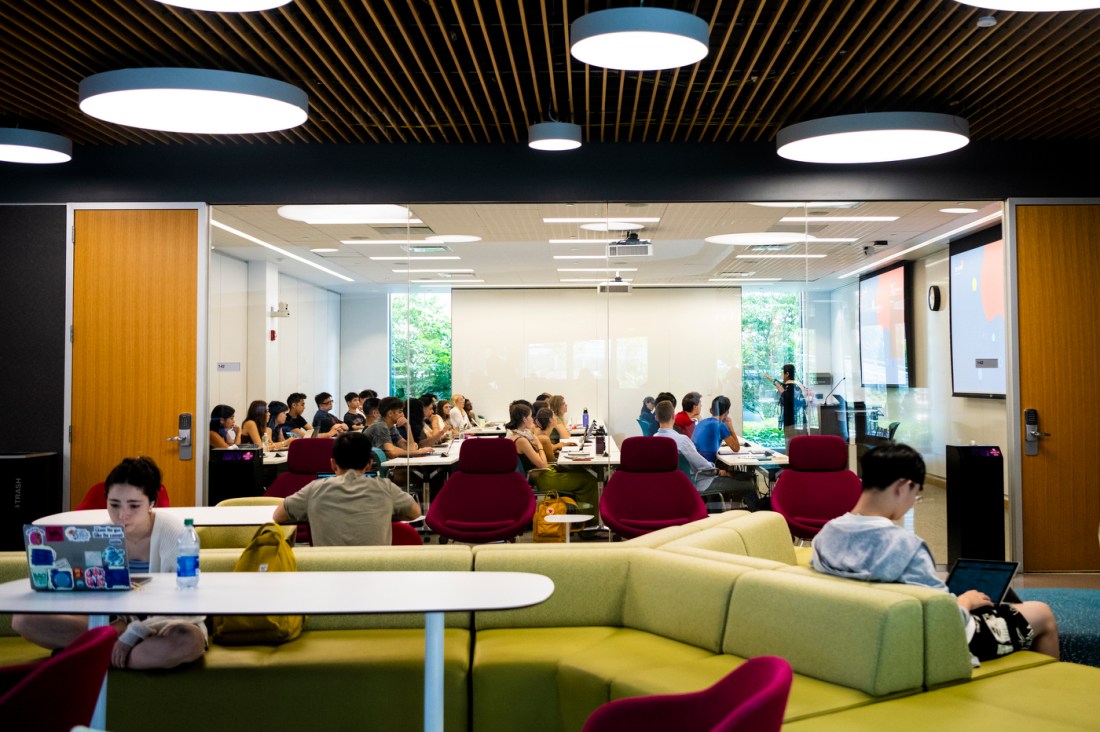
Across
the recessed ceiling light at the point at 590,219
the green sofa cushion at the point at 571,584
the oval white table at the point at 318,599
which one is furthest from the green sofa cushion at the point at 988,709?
the recessed ceiling light at the point at 590,219

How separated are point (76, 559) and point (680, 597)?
2413 mm

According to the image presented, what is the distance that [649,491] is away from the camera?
7.07 m

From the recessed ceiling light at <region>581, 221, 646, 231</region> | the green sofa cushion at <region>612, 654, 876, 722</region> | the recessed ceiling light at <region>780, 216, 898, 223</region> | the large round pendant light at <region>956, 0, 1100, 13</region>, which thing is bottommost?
the green sofa cushion at <region>612, 654, 876, 722</region>

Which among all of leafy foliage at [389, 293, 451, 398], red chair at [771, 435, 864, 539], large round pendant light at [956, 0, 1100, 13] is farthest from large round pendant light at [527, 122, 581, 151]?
large round pendant light at [956, 0, 1100, 13]

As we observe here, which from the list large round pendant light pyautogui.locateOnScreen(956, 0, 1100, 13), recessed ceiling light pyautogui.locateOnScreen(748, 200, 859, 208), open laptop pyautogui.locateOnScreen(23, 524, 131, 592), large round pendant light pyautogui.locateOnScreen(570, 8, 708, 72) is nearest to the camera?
open laptop pyautogui.locateOnScreen(23, 524, 131, 592)

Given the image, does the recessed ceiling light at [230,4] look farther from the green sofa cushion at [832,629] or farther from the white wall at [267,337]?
the white wall at [267,337]

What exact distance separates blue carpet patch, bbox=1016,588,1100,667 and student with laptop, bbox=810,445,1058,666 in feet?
2.86

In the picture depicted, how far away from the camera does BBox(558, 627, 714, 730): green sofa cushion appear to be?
3.68m

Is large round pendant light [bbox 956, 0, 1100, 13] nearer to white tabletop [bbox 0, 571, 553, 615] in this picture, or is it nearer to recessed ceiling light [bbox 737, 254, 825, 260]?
white tabletop [bbox 0, 571, 553, 615]

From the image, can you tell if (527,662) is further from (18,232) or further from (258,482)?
(18,232)

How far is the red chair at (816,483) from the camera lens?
7.03 m

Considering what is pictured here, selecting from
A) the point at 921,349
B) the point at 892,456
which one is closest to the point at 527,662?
the point at 892,456

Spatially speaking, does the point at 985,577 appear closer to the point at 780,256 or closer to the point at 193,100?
the point at 780,256

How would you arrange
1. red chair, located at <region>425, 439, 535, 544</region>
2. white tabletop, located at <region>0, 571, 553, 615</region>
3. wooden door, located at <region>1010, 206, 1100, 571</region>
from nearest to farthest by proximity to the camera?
white tabletop, located at <region>0, 571, 553, 615</region>
red chair, located at <region>425, 439, 535, 544</region>
wooden door, located at <region>1010, 206, 1100, 571</region>
